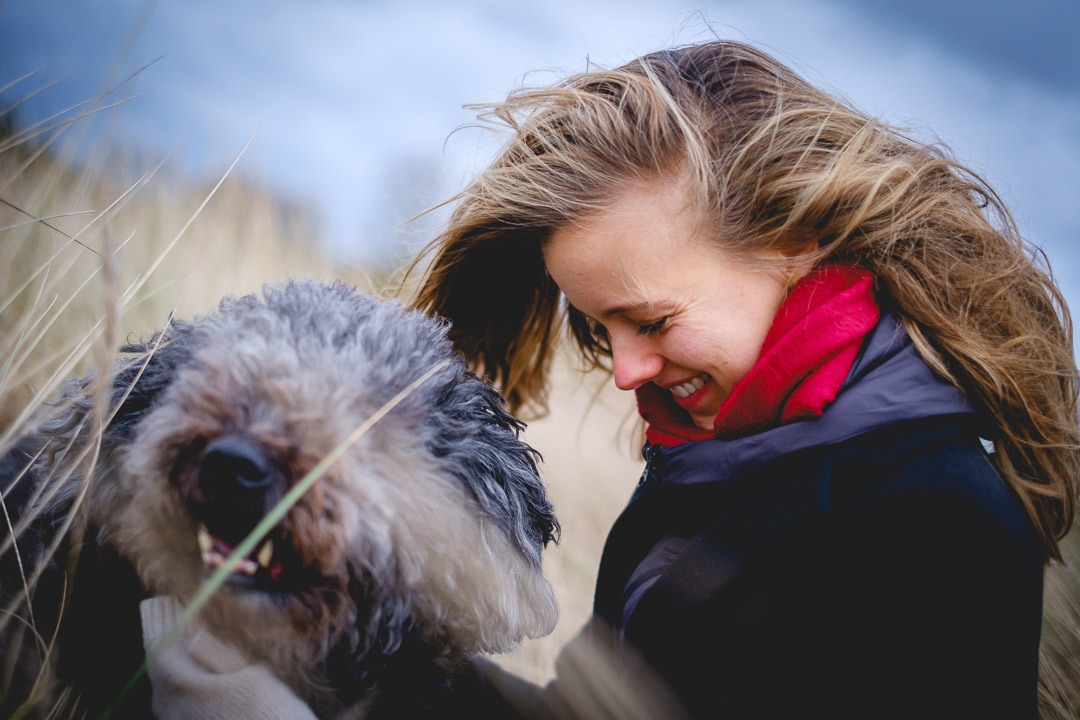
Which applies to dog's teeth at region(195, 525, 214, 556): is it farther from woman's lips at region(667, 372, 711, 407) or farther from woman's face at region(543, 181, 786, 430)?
woman's lips at region(667, 372, 711, 407)

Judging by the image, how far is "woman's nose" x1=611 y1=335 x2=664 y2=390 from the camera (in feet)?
6.01

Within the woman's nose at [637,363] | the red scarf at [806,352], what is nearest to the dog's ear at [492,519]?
the woman's nose at [637,363]

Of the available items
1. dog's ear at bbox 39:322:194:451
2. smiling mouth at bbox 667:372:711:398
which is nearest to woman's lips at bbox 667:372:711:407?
smiling mouth at bbox 667:372:711:398

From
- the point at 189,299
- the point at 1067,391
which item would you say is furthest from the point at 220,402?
the point at 189,299

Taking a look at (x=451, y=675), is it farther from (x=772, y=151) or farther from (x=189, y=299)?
(x=189, y=299)

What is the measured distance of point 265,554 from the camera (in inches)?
48.3

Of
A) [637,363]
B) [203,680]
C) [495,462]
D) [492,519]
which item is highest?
[637,363]

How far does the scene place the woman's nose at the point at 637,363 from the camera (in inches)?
72.1

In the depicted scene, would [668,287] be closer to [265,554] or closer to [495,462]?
[495,462]

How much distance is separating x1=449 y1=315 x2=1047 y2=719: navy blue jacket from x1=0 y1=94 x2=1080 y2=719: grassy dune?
1017 mm

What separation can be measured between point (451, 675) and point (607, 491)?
3192mm

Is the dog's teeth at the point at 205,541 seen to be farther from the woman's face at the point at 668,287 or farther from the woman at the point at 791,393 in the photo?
the woman's face at the point at 668,287

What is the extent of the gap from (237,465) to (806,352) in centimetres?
127

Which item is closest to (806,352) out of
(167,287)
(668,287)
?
(668,287)
